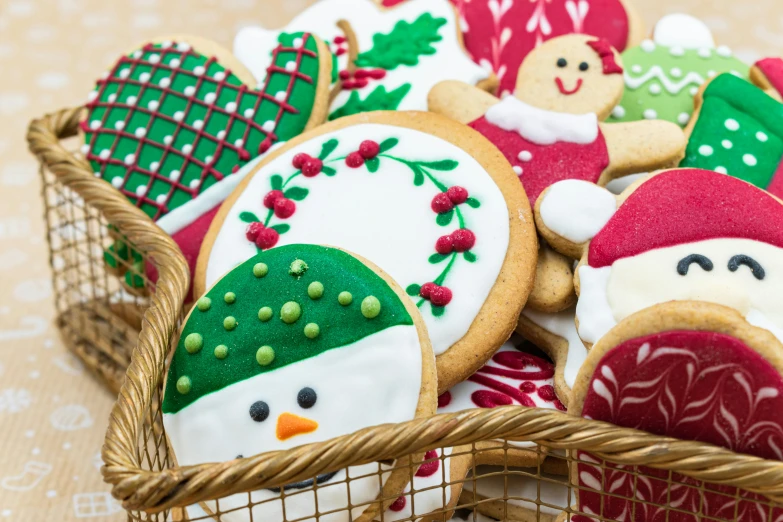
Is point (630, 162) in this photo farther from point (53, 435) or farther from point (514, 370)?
point (53, 435)

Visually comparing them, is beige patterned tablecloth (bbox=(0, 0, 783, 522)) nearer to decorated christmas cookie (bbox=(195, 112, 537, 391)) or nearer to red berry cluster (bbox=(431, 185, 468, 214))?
decorated christmas cookie (bbox=(195, 112, 537, 391))

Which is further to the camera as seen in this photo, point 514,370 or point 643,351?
point 514,370

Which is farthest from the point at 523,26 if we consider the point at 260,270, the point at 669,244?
the point at 260,270

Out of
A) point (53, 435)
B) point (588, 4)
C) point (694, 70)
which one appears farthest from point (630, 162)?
point (53, 435)

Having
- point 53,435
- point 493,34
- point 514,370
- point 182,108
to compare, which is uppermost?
point 493,34

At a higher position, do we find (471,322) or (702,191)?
(702,191)

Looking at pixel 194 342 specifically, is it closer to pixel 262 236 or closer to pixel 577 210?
pixel 262 236
